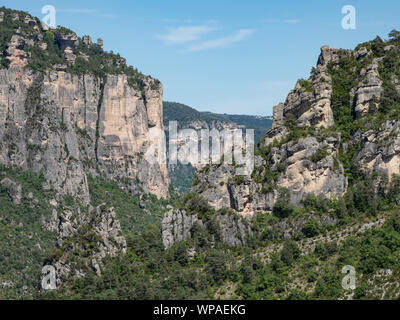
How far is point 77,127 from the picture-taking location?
156 m

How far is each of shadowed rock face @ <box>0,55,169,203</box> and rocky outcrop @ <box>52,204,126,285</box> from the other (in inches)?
2122

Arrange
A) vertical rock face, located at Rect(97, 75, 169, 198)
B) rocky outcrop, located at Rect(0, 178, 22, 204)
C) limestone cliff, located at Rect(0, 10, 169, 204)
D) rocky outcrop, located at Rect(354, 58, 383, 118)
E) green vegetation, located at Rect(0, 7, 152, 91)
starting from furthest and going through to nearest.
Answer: vertical rock face, located at Rect(97, 75, 169, 198)
green vegetation, located at Rect(0, 7, 152, 91)
limestone cliff, located at Rect(0, 10, 169, 204)
rocky outcrop, located at Rect(0, 178, 22, 204)
rocky outcrop, located at Rect(354, 58, 383, 118)

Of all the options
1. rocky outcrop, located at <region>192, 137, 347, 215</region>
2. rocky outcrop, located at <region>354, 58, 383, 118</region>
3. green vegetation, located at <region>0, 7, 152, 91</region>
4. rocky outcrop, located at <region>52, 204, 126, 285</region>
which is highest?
green vegetation, located at <region>0, 7, 152, 91</region>

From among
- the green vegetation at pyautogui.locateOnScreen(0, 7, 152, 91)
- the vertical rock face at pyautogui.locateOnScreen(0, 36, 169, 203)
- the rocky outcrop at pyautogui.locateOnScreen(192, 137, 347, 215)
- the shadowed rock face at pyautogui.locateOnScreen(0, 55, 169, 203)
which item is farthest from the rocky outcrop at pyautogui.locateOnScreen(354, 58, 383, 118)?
the green vegetation at pyautogui.locateOnScreen(0, 7, 152, 91)

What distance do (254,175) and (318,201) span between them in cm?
752

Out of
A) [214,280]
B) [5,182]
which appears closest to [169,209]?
[214,280]

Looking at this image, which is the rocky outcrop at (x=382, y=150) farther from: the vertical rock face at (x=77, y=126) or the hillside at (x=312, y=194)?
the vertical rock face at (x=77, y=126)

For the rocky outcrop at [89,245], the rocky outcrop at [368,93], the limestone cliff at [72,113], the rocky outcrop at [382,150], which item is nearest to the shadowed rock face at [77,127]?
the limestone cliff at [72,113]

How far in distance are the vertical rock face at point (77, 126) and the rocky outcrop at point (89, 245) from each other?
53.9 metres

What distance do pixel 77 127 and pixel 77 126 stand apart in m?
0.23

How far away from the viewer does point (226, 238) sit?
8506 centimetres

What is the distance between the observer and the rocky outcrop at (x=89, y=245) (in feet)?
271

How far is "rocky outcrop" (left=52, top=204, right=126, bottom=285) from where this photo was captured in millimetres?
82750

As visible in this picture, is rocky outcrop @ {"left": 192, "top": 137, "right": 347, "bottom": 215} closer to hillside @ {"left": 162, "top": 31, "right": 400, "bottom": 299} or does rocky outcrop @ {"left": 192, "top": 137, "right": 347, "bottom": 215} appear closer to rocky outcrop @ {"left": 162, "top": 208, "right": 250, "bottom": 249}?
hillside @ {"left": 162, "top": 31, "right": 400, "bottom": 299}
